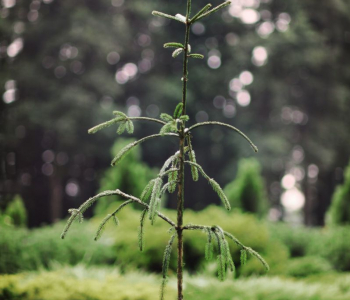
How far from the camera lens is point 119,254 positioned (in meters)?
6.07

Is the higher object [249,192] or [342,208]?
[249,192]

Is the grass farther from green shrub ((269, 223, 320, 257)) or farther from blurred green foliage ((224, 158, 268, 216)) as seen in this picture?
blurred green foliage ((224, 158, 268, 216))

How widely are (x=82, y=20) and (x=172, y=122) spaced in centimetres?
1721

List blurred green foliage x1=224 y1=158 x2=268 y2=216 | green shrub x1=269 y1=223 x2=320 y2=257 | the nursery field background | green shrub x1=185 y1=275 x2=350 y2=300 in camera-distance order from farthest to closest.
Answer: the nursery field background → blurred green foliage x1=224 y1=158 x2=268 y2=216 → green shrub x1=269 y1=223 x2=320 y2=257 → green shrub x1=185 y1=275 x2=350 y2=300

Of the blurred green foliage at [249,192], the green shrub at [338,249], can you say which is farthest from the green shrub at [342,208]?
the green shrub at [338,249]

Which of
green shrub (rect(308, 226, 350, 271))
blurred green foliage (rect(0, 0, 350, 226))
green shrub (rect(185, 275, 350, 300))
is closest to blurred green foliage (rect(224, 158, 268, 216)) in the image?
green shrub (rect(308, 226, 350, 271))

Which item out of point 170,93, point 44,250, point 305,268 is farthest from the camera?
point 170,93

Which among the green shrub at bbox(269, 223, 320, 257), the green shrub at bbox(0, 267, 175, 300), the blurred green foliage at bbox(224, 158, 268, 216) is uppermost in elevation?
the blurred green foliage at bbox(224, 158, 268, 216)

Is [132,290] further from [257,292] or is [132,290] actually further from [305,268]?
[305,268]

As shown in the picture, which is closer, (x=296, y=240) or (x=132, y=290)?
(x=132, y=290)

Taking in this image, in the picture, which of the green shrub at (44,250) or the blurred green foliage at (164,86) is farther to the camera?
the blurred green foliage at (164,86)

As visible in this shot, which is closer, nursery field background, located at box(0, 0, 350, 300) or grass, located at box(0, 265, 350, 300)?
grass, located at box(0, 265, 350, 300)

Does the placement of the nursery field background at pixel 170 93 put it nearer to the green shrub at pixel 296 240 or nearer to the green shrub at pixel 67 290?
the green shrub at pixel 296 240

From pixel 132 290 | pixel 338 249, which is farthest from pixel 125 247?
pixel 338 249
